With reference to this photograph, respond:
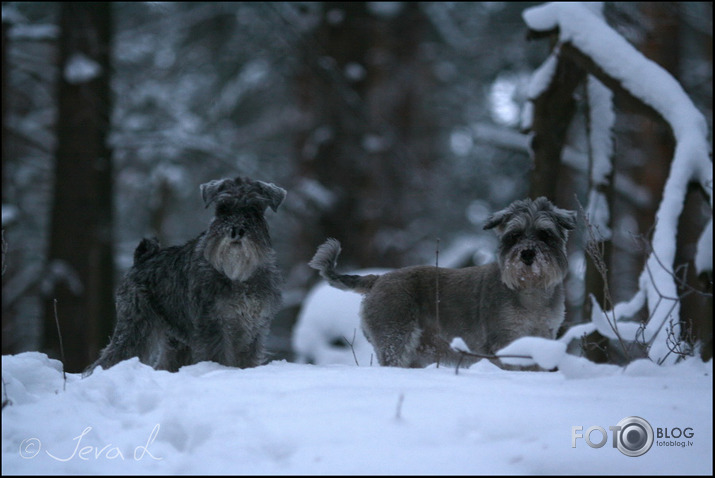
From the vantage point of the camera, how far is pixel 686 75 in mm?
18375

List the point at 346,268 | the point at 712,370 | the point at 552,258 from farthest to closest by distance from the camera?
the point at 346,268, the point at 552,258, the point at 712,370

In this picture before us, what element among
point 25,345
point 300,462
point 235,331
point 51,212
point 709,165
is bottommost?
point 25,345

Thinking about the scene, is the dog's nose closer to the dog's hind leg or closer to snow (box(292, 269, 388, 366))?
the dog's hind leg

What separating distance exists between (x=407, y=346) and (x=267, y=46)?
11.8 m

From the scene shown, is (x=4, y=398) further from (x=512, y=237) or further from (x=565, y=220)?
(x=565, y=220)

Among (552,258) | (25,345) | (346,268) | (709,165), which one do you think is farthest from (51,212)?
(709,165)

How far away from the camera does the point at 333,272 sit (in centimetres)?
759

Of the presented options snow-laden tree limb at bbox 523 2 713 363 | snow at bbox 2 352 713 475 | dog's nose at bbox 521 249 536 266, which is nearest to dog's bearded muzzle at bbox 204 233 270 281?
snow at bbox 2 352 713 475

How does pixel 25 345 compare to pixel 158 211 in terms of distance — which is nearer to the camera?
pixel 25 345

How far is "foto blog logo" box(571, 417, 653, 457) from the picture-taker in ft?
12.3

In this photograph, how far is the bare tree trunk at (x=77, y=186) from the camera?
1335 centimetres

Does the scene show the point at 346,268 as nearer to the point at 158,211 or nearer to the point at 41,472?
the point at 158,211

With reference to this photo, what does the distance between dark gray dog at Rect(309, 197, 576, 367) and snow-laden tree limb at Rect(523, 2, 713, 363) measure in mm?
872

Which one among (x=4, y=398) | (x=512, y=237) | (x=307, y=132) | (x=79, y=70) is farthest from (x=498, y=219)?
(x=307, y=132)
